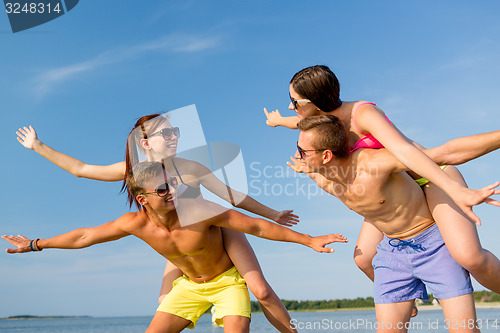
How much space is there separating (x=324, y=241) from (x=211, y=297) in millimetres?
1808

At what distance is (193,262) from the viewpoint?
19.1ft

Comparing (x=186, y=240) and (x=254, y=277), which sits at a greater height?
(x=186, y=240)

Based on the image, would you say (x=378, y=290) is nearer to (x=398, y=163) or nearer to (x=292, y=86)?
(x=398, y=163)

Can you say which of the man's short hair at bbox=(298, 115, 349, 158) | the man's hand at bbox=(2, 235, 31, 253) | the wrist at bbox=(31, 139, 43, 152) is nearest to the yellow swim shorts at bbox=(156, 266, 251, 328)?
the man's hand at bbox=(2, 235, 31, 253)

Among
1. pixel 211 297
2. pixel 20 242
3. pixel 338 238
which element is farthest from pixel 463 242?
pixel 20 242

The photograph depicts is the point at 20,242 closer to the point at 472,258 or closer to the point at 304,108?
the point at 304,108

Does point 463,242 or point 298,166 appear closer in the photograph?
point 463,242

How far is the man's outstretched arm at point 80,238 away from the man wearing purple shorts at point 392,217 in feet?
7.37

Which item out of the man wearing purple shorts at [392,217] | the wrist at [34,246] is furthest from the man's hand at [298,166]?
the wrist at [34,246]

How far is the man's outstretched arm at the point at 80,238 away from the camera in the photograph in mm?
5711

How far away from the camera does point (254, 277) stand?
5695mm

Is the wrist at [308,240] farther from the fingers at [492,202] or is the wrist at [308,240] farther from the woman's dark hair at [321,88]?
the fingers at [492,202]

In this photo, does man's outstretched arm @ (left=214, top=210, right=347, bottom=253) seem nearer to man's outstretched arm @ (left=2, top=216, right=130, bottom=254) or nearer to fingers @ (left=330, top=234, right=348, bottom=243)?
fingers @ (left=330, top=234, right=348, bottom=243)

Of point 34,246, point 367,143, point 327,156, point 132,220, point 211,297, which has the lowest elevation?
point 211,297
